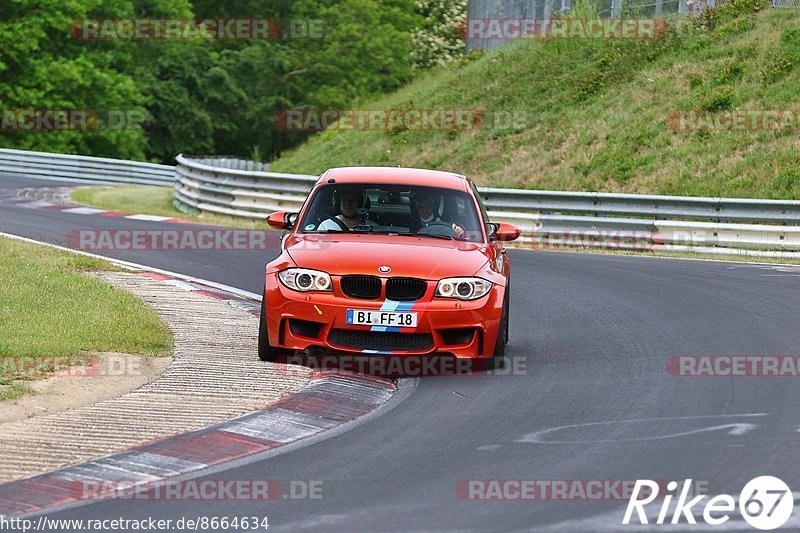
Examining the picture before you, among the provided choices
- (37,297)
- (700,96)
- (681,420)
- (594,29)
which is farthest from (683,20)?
(681,420)

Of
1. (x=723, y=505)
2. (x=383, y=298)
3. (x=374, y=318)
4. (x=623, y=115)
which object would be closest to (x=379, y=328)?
(x=374, y=318)

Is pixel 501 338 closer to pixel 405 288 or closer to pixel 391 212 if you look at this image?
pixel 405 288

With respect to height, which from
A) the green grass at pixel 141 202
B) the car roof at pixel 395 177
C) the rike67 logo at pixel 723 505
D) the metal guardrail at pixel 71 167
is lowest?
the green grass at pixel 141 202

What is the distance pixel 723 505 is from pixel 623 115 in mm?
27146

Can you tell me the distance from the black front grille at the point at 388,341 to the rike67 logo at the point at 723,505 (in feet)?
11.8

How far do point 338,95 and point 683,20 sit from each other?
95.8 feet

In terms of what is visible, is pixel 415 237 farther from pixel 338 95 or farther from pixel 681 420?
pixel 338 95

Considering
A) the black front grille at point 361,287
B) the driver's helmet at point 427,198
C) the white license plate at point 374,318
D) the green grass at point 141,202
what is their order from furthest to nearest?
the green grass at point 141,202
the driver's helmet at point 427,198
the black front grille at point 361,287
the white license plate at point 374,318

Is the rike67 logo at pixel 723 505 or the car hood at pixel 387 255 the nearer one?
the rike67 logo at pixel 723 505

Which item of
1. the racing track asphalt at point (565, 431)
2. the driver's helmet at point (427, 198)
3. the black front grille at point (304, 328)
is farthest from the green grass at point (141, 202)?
the black front grille at point (304, 328)

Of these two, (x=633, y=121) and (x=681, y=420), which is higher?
(x=633, y=121)

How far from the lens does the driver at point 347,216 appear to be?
11.6 m

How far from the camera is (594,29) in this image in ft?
123

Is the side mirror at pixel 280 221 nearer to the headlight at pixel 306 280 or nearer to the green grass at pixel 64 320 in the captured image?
the headlight at pixel 306 280
